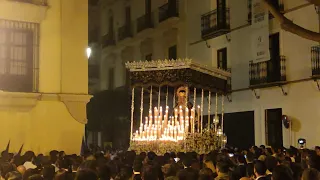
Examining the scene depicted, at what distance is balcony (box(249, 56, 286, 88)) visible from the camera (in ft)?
67.4

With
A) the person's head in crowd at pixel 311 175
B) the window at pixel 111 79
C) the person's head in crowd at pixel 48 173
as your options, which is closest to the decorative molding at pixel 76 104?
the person's head in crowd at pixel 48 173

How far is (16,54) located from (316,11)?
10566mm

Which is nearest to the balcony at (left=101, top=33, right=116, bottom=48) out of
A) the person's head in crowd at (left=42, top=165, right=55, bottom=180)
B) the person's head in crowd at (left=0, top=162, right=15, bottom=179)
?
the person's head in crowd at (left=0, top=162, right=15, bottom=179)

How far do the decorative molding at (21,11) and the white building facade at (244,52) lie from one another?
980 cm

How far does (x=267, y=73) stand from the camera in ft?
69.9

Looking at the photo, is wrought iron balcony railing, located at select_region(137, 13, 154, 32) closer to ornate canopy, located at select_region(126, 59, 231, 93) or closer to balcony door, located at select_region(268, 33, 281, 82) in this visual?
balcony door, located at select_region(268, 33, 281, 82)

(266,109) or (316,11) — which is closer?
(316,11)

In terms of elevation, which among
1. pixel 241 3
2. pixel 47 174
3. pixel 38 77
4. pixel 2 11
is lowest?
pixel 47 174

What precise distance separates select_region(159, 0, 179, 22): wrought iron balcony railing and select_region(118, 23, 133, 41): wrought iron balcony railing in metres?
3.90

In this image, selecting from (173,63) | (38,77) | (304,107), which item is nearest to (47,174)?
(38,77)

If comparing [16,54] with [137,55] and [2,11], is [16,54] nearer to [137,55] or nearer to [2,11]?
[2,11]

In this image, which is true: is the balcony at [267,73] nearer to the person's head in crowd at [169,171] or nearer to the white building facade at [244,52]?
the white building facade at [244,52]

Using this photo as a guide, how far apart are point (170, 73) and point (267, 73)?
6.26 m

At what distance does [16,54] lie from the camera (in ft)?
48.7
